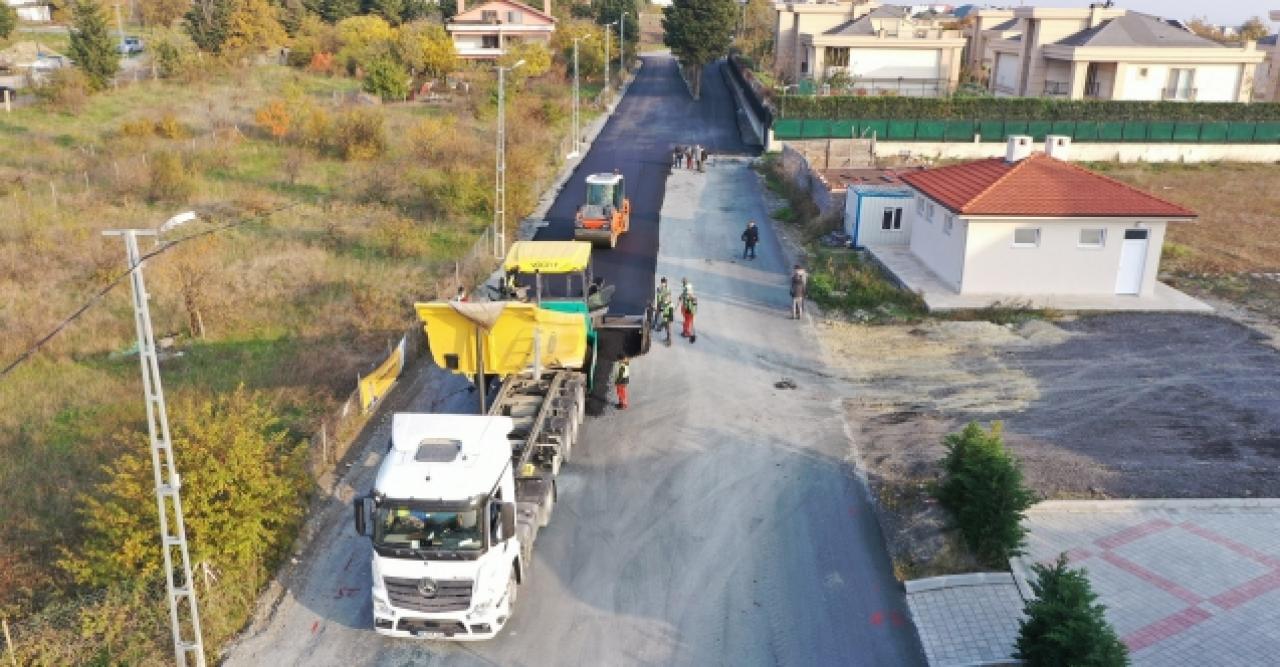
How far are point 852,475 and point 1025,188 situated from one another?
12346 mm

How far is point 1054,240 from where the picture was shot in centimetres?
2383

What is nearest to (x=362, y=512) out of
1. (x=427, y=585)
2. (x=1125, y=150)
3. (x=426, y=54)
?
(x=427, y=585)

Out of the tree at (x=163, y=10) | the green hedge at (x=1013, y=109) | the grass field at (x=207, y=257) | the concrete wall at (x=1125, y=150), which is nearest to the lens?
the grass field at (x=207, y=257)

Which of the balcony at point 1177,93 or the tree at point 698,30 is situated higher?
the tree at point 698,30

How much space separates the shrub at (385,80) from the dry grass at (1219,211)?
38211 millimetres

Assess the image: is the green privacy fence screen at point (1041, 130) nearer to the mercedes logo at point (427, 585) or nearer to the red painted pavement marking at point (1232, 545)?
the red painted pavement marking at point (1232, 545)

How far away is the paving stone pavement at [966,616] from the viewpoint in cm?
1102

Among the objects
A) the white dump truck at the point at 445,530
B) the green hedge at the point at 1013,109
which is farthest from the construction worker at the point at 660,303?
the green hedge at the point at 1013,109

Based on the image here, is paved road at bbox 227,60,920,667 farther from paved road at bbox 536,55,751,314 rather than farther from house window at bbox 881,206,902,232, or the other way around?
house window at bbox 881,206,902,232

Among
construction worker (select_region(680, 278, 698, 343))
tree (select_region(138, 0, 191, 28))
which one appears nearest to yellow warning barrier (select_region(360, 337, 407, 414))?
construction worker (select_region(680, 278, 698, 343))

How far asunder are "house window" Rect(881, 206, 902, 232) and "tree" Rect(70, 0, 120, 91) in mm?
43696

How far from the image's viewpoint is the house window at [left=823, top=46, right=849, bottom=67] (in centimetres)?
5972

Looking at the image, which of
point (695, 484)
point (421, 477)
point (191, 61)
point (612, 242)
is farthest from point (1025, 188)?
point (191, 61)

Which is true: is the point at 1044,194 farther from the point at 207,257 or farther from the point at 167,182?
the point at 167,182
